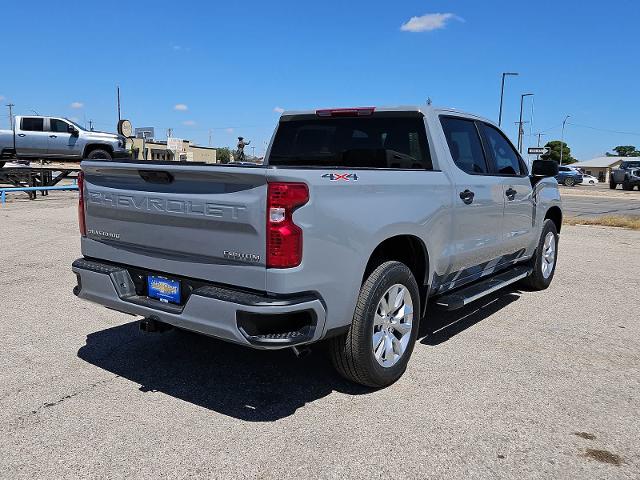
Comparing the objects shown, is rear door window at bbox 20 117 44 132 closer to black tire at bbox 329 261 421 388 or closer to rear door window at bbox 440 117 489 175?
rear door window at bbox 440 117 489 175

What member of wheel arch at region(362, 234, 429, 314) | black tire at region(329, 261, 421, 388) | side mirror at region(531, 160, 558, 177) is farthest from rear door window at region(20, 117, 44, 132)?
black tire at region(329, 261, 421, 388)

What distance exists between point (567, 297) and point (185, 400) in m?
4.92

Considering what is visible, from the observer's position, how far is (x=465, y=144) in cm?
507

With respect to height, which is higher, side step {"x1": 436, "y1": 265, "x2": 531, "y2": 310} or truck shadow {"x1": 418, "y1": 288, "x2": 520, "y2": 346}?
side step {"x1": 436, "y1": 265, "x2": 531, "y2": 310}

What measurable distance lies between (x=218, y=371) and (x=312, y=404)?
2.91ft

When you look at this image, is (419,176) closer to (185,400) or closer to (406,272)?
(406,272)

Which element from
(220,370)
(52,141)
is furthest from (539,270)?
(52,141)

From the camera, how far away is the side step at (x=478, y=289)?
14.7 feet

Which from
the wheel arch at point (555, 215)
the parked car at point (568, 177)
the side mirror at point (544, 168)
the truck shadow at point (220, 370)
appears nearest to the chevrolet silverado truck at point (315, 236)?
the truck shadow at point (220, 370)

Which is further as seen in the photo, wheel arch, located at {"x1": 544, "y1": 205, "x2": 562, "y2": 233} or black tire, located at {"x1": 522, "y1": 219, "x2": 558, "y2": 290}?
wheel arch, located at {"x1": 544, "y1": 205, "x2": 562, "y2": 233}

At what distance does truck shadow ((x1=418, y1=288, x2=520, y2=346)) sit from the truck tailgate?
92.2 inches

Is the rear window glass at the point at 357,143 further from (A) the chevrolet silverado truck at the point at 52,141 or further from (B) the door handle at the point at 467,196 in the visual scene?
(A) the chevrolet silverado truck at the point at 52,141

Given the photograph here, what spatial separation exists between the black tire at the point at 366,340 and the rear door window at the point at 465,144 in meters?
1.47

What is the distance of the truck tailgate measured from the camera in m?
3.11
